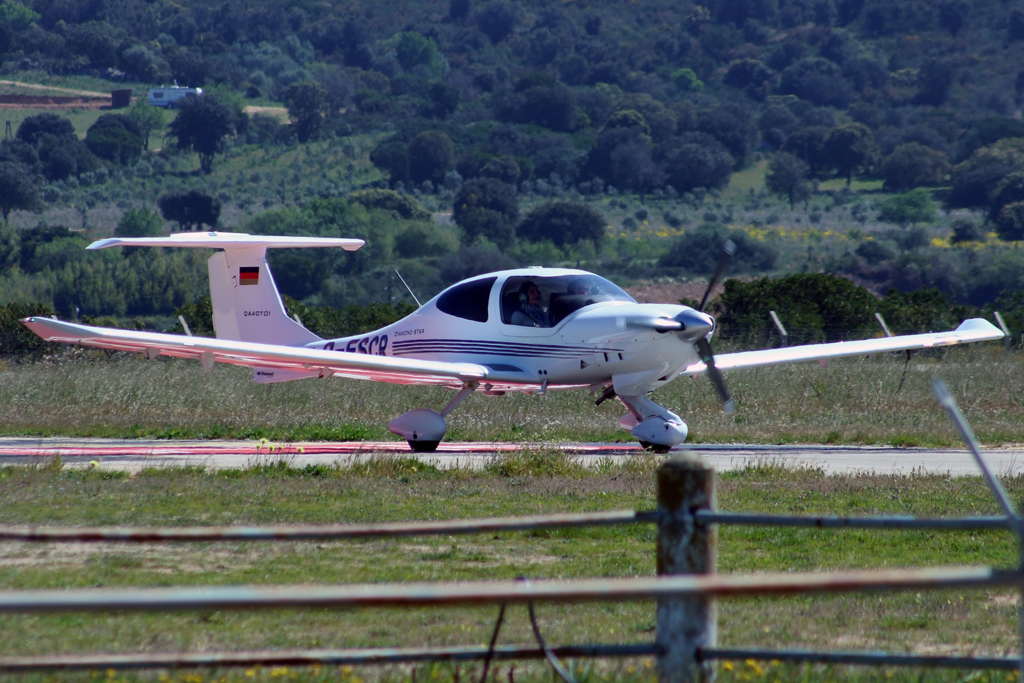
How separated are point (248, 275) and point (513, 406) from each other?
5.85 m

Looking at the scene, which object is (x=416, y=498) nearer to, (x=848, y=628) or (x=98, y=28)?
(x=848, y=628)

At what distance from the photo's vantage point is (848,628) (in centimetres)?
666

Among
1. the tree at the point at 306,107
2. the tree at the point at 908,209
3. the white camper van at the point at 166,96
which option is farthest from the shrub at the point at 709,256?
the white camper van at the point at 166,96

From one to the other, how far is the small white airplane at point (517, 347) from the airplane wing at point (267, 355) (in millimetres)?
18

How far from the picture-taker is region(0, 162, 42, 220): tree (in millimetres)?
115000

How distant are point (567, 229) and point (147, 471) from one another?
299ft

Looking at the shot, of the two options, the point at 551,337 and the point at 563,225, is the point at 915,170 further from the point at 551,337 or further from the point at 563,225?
the point at 551,337

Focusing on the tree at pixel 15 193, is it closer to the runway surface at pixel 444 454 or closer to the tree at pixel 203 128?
the tree at pixel 203 128

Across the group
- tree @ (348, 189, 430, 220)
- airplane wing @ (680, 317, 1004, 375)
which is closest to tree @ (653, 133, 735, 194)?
tree @ (348, 189, 430, 220)

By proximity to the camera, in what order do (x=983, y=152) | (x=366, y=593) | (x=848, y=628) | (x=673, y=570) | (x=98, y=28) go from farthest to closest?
(x=98, y=28)
(x=983, y=152)
(x=848, y=628)
(x=673, y=570)
(x=366, y=593)

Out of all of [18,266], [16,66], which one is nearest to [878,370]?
[18,266]

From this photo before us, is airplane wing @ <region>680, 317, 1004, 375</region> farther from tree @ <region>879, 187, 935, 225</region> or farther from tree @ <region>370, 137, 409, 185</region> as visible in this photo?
tree @ <region>370, 137, 409, 185</region>

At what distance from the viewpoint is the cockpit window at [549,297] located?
1535 centimetres

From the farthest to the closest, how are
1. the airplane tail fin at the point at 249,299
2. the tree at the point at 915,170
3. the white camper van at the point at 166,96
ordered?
the white camper van at the point at 166,96 < the tree at the point at 915,170 < the airplane tail fin at the point at 249,299
